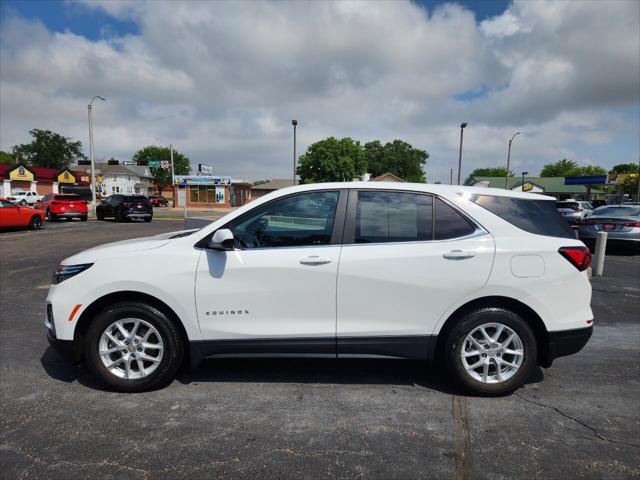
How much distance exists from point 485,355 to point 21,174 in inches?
2821

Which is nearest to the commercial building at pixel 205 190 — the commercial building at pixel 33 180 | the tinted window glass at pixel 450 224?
the commercial building at pixel 33 180

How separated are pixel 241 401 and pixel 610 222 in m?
11.8

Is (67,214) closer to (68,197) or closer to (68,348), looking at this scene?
(68,197)

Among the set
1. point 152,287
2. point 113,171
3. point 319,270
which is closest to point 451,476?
point 319,270

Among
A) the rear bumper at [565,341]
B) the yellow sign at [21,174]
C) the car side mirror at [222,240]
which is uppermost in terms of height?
the yellow sign at [21,174]

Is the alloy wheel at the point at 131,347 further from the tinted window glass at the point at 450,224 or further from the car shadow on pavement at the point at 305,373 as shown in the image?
the tinted window glass at the point at 450,224

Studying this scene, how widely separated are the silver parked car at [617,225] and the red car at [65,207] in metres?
24.0

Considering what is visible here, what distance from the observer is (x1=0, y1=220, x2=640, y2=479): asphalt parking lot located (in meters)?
2.40

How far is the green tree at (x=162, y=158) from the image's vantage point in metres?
101

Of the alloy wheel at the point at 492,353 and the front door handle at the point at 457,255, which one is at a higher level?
the front door handle at the point at 457,255

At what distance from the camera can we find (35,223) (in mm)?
17312

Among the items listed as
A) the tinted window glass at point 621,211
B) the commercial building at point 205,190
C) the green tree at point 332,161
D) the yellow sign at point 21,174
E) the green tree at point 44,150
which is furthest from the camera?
the green tree at point 44,150

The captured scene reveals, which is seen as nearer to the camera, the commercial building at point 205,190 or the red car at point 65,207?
the red car at point 65,207

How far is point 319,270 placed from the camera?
307 cm
